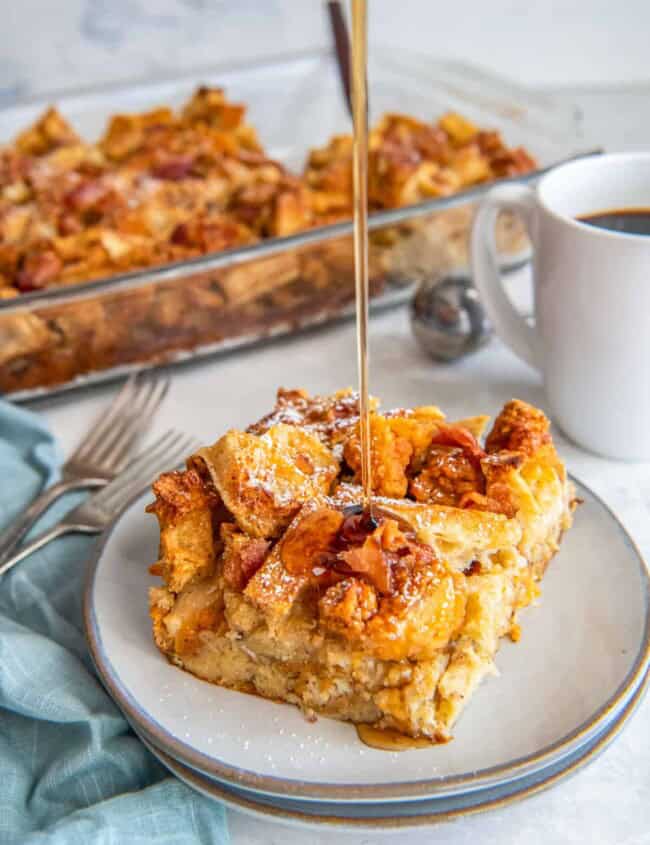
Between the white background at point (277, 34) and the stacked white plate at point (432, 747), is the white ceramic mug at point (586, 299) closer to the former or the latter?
the stacked white plate at point (432, 747)

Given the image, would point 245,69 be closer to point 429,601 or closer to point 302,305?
point 302,305

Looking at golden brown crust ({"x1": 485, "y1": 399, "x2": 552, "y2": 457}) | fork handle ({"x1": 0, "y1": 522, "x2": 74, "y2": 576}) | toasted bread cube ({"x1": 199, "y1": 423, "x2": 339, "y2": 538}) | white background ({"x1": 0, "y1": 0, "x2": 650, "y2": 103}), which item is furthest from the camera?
white background ({"x1": 0, "y1": 0, "x2": 650, "y2": 103})

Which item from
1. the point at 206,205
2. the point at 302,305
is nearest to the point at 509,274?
the point at 302,305

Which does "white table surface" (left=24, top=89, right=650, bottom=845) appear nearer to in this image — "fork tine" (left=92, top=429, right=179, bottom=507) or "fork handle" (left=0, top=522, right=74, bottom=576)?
"fork tine" (left=92, top=429, right=179, bottom=507)

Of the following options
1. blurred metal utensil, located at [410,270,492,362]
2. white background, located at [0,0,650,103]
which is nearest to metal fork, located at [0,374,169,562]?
blurred metal utensil, located at [410,270,492,362]

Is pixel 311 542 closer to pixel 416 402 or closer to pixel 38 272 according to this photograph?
pixel 416 402

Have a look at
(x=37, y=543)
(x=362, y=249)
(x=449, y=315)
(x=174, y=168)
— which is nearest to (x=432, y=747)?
(x=362, y=249)
